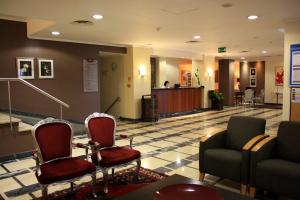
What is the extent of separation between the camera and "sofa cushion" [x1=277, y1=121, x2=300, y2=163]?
3039 millimetres

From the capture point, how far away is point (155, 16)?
14.9ft

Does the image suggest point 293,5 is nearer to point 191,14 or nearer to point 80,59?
point 191,14

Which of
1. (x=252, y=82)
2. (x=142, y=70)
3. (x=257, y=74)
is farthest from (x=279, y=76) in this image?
(x=142, y=70)

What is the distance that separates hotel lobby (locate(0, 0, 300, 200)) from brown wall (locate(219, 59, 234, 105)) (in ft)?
13.5

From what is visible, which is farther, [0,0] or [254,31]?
[254,31]

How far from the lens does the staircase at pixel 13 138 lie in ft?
14.9

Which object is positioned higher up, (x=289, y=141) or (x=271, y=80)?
(x=271, y=80)

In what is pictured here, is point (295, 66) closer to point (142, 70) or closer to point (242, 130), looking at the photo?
point (242, 130)

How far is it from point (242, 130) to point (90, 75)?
5.37m

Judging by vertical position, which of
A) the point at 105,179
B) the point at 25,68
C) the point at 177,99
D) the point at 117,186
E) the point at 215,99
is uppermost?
the point at 25,68

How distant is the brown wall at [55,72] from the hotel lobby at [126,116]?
3 centimetres

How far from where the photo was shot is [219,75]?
13664 millimetres

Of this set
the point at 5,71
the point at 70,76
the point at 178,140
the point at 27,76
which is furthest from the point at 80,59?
the point at 178,140

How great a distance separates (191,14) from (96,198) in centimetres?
337
